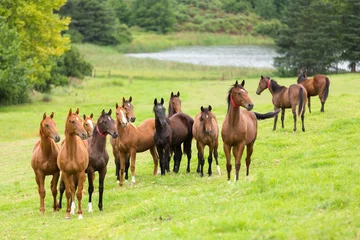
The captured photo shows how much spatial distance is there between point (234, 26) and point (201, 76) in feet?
240

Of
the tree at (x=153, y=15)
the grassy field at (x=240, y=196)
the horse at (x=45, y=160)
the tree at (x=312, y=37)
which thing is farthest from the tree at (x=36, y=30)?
the tree at (x=153, y=15)

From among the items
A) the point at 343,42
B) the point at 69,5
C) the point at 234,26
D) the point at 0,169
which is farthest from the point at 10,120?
the point at 234,26

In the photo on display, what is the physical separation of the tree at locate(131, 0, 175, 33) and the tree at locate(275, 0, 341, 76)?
5918 centimetres

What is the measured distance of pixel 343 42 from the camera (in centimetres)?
6481

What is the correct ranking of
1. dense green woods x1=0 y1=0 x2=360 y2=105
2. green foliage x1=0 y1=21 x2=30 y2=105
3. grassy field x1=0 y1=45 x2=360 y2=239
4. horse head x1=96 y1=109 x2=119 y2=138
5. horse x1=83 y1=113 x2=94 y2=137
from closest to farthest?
1. grassy field x1=0 y1=45 x2=360 y2=239
2. horse x1=83 y1=113 x2=94 y2=137
3. horse head x1=96 y1=109 x2=119 y2=138
4. green foliage x1=0 y1=21 x2=30 y2=105
5. dense green woods x1=0 y1=0 x2=360 y2=105

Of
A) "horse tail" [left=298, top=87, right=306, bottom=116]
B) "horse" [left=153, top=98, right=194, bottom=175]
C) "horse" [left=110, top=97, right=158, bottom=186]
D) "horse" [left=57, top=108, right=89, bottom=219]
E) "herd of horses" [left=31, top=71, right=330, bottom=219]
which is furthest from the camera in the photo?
"horse tail" [left=298, top=87, right=306, bottom=116]

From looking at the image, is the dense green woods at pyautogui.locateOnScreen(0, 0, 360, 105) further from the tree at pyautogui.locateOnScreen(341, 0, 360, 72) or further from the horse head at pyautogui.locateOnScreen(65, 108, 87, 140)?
the horse head at pyautogui.locateOnScreen(65, 108, 87, 140)

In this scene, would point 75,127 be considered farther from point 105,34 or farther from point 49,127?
point 105,34

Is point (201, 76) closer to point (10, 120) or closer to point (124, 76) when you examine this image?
point (124, 76)

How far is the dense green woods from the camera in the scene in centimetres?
4447

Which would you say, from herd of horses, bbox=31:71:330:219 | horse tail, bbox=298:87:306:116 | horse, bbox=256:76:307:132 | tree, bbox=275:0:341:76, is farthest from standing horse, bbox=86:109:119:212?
tree, bbox=275:0:341:76

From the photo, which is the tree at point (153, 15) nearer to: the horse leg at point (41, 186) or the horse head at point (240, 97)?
the horse head at point (240, 97)

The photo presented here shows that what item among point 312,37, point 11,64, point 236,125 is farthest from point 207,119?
point 312,37

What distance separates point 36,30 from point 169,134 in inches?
1258
